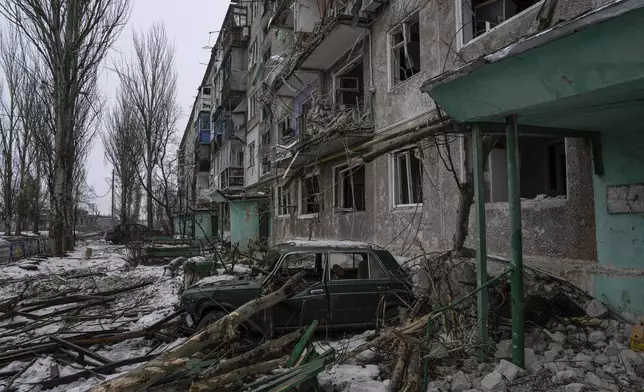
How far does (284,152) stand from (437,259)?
34.2 feet

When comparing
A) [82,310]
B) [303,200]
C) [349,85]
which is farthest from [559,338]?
[303,200]

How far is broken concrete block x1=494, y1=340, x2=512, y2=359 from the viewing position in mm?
4277

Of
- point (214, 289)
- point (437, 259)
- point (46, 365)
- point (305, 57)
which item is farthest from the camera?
point (305, 57)

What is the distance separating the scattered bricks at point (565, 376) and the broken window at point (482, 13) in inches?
235

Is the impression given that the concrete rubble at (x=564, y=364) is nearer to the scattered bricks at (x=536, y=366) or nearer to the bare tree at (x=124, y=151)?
the scattered bricks at (x=536, y=366)

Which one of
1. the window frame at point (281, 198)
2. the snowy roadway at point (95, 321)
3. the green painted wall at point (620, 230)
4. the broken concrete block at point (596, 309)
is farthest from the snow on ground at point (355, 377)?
the window frame at point (281, 198)

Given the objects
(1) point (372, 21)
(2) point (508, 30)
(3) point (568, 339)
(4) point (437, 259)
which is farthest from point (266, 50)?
(3) point (568, 339)

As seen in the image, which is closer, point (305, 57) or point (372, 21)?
point (372, 21)

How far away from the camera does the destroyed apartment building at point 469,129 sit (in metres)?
3.60

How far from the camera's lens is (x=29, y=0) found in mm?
17547

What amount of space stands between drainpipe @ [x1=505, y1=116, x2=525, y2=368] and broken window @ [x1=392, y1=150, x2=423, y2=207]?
4.77 metres

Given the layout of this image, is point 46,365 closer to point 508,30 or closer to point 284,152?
point 508,30

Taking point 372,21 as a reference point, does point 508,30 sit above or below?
below

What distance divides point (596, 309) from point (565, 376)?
171 cm
